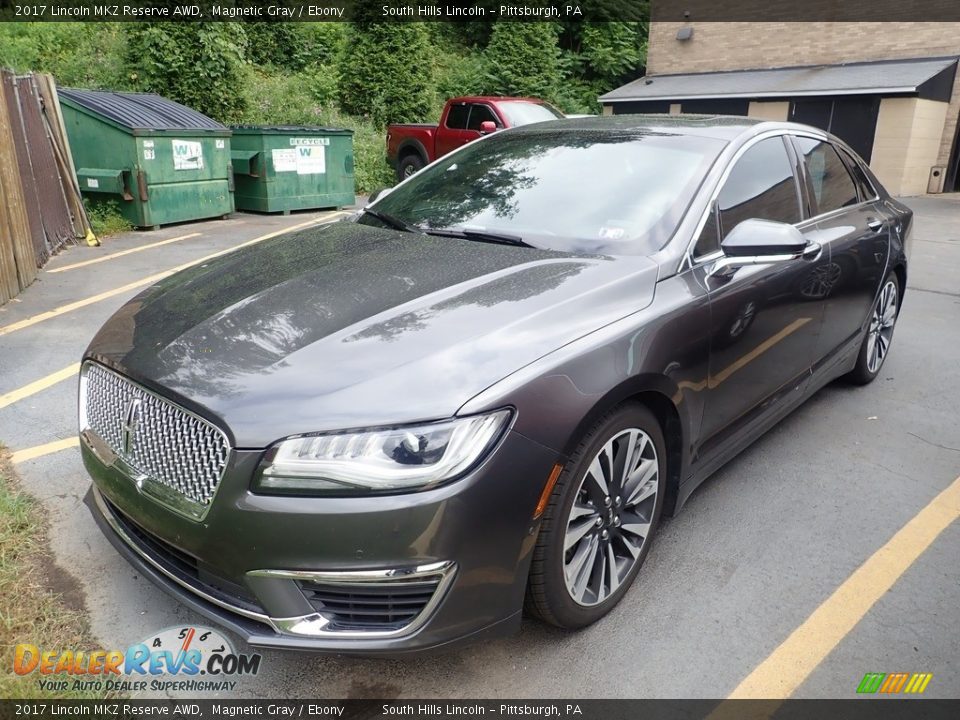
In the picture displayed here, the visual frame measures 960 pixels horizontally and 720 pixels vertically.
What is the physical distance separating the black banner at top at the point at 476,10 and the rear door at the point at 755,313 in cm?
1108

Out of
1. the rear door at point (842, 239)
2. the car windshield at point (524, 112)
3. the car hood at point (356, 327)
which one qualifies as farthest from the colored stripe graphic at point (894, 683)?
the car windshield at point (524, 112)

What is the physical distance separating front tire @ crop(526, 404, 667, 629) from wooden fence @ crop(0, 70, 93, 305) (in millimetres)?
5577

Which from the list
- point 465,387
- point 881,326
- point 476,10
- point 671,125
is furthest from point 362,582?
point 476,10

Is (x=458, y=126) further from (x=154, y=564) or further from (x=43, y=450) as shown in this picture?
(x=154, y=564)

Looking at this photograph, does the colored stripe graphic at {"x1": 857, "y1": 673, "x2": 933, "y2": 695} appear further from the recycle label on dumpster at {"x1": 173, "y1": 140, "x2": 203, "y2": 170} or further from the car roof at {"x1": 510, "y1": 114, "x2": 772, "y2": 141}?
the recycle label on dumpster at {"x1": 173, "y1": 140, "x2": 203, "y2": 170}

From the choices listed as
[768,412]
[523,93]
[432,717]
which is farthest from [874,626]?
[523,93]

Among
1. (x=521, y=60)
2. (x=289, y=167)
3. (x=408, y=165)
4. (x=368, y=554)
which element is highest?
(x=521, y=60)

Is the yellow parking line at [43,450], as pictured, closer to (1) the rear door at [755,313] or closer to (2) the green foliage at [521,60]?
(1) the rear door at [755,313]

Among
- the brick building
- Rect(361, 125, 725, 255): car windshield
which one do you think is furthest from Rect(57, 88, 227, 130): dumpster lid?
the brick building

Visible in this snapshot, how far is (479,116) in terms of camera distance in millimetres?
12930

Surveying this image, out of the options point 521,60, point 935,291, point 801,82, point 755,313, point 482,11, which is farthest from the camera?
point 482,11

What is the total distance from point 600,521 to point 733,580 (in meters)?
0.74

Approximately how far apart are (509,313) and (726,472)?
186 cm

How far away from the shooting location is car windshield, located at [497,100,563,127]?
12.7 m
